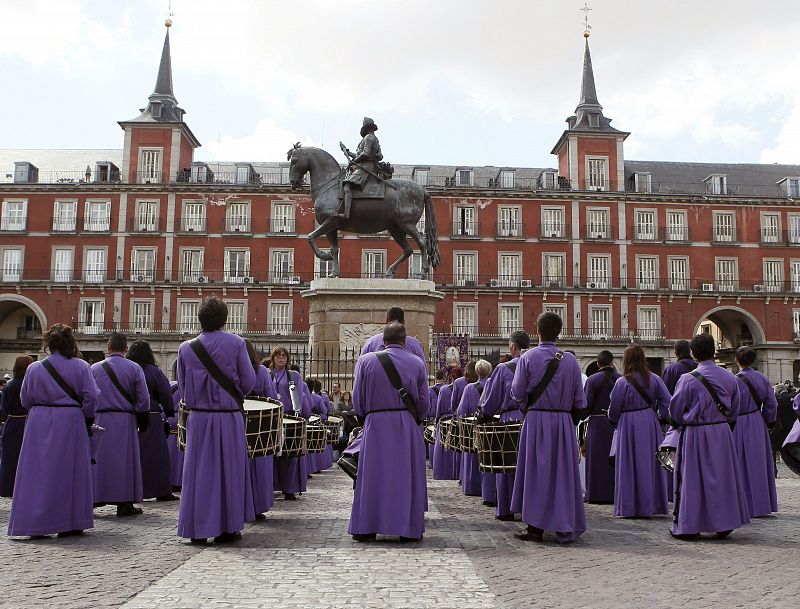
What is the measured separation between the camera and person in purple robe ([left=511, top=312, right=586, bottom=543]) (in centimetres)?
686

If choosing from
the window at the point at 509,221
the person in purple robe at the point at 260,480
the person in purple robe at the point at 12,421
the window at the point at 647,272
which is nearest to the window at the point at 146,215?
the window at the point at 509,221

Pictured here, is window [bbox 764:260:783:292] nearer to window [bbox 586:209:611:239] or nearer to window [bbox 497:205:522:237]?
window [bbox 586:209:611:239]

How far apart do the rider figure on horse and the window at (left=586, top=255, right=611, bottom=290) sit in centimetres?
3919

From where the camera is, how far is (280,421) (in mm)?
7469

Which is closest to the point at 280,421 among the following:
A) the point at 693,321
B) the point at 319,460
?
the point at 319,460

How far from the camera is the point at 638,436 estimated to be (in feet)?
28.9

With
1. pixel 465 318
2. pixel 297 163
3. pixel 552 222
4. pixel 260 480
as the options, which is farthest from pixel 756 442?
pixel 552 222

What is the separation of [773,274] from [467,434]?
4999 cm

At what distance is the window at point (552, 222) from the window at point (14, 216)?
1324 inches

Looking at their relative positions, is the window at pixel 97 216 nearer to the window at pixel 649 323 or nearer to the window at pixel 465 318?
the window at pixel 465 318

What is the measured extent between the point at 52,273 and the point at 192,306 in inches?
367

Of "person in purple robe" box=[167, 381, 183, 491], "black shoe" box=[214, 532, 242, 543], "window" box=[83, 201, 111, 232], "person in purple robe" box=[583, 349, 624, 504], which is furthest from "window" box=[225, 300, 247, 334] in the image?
"black shoe" box=[214, 532, 242, 543]

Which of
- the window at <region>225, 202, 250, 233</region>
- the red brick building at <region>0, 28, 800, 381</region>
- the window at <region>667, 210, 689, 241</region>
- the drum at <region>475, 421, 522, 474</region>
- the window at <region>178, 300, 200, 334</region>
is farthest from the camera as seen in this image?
the window at <region>667, 210, 689, 241</region>

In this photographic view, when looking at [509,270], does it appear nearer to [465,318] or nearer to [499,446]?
[465,318]
